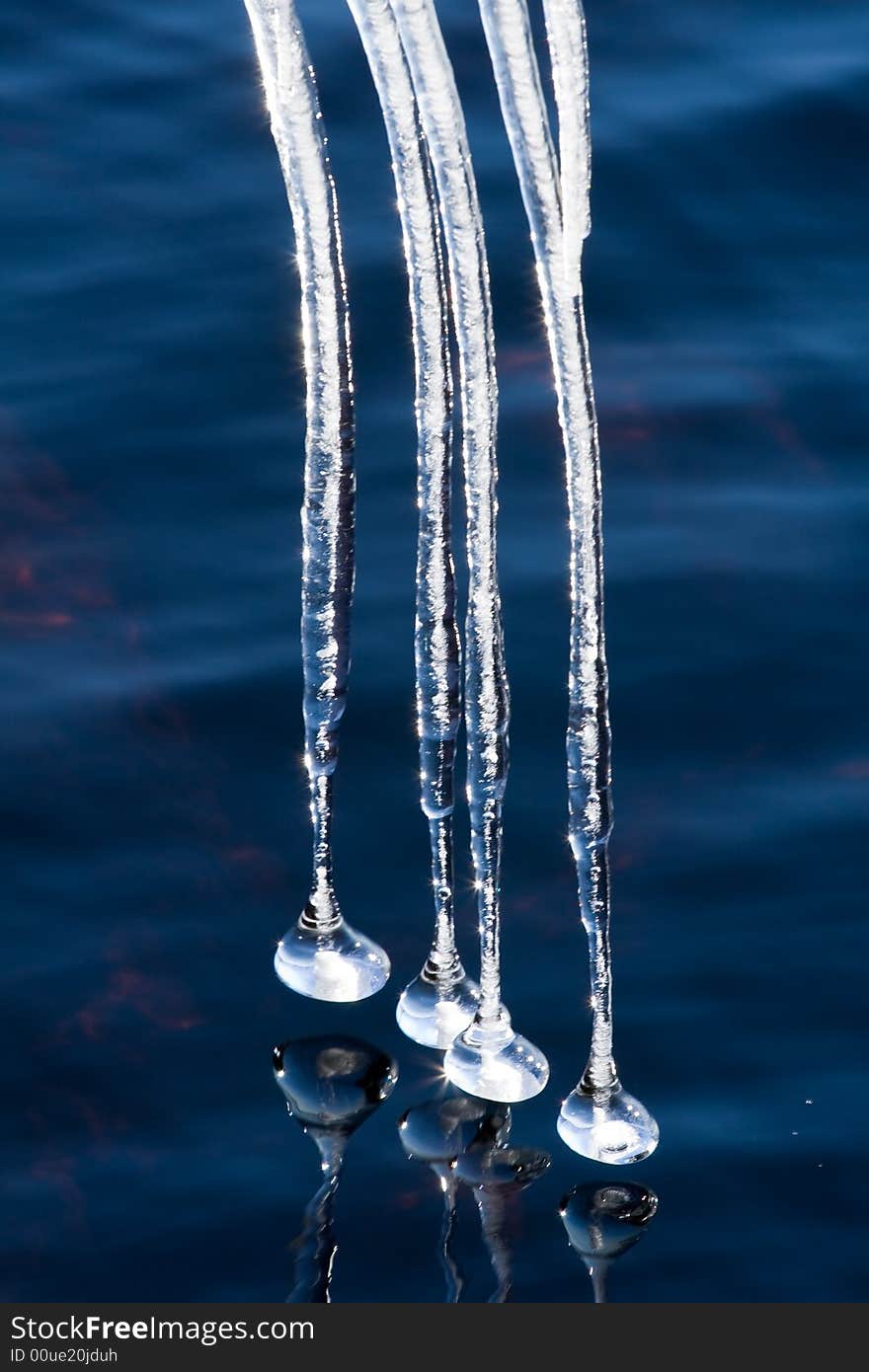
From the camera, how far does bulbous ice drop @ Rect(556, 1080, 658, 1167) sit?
201cm

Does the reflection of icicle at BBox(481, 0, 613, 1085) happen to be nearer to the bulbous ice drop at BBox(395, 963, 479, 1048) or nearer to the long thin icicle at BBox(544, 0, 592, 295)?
the long thin icicle at BBox(544, 0, 592, 295)

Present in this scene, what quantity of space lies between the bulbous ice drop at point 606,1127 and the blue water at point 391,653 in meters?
0.02

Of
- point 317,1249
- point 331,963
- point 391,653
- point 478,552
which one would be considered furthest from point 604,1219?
point 391,653

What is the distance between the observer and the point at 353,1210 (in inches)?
78.6

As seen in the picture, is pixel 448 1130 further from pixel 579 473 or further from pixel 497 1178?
pixel 579 473

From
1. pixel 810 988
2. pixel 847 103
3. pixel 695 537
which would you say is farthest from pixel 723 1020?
pixel 847 103

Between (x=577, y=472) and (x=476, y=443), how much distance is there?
0.10 metres

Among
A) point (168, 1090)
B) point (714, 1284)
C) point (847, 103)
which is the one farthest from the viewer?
point (847, 103)

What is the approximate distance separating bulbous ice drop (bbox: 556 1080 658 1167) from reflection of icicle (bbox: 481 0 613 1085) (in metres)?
0.02

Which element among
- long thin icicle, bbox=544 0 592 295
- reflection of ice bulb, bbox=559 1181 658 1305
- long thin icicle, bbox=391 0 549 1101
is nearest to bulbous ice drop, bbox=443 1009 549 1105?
long thin icicle, bbox=391 0 549 1101

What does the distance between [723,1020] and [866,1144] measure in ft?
0.58

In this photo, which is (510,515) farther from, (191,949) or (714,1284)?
(714,1284)

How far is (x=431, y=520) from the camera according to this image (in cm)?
192

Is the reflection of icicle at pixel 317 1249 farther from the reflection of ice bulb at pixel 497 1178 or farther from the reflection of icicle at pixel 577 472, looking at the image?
the reflection of icicle at pixel 577 472
